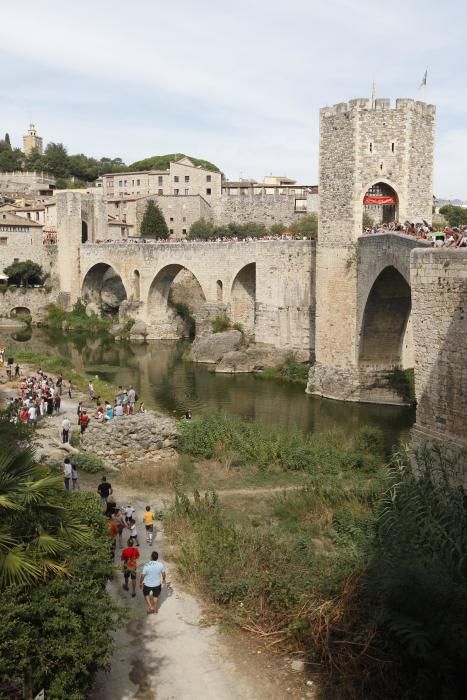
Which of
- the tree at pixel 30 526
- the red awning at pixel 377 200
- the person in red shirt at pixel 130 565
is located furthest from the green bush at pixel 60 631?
the red awning at pixel 377 200

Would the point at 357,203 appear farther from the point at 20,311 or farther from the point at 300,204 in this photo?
the point at 300,204

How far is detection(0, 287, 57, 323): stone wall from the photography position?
4622 centimetres

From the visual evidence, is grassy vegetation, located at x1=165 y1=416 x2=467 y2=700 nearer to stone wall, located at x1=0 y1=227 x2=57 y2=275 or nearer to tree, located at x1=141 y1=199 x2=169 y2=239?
stone wall, located at x1=0 y1=227 x2=57 y2=275

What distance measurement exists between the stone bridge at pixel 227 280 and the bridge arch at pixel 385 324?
4.80 m

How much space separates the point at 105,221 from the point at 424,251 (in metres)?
41.7

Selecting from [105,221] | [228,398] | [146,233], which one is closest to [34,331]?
[105,221]

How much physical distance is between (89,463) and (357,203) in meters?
12.1

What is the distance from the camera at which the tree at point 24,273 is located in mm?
47281

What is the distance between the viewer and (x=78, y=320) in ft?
145

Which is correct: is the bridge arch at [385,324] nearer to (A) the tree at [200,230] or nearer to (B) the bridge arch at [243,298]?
(B) the bridge arch at [243,298]

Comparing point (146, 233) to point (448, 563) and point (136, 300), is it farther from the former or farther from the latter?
point (448, 563)

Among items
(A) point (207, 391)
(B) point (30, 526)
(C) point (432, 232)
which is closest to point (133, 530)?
(B) point (30, 526)

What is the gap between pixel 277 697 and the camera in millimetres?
7137

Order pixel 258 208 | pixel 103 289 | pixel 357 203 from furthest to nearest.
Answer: pixel 258 208
pixel 103 289
pixel 357 203
